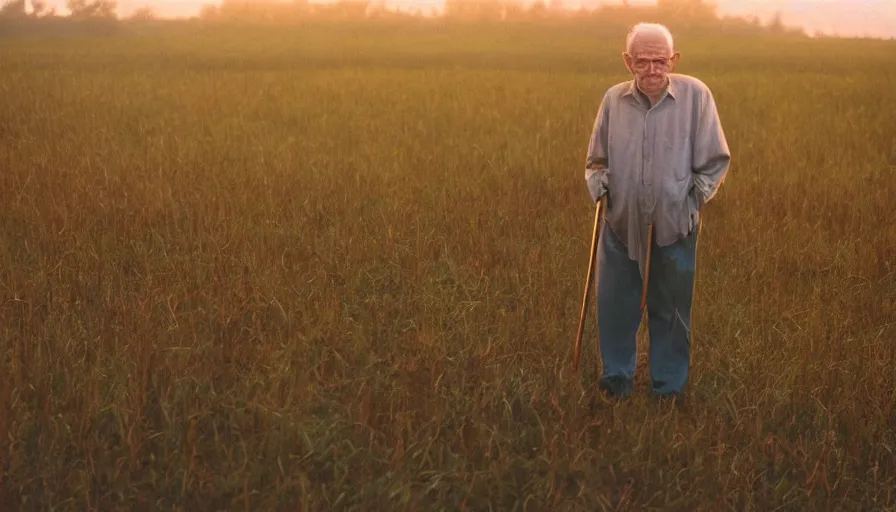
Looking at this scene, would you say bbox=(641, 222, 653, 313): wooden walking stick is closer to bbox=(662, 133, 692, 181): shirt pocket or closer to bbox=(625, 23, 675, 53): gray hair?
bbox=(662, 133, 692, 181): shirt pocket

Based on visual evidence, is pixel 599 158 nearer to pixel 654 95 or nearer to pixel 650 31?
pixel 654 95

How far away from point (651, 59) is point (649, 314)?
3.25ft

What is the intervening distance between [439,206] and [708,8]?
4205 centimetres

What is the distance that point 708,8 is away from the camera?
152 feet

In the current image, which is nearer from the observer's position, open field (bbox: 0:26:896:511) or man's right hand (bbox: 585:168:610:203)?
open field (bbox: 0:26:896:511)

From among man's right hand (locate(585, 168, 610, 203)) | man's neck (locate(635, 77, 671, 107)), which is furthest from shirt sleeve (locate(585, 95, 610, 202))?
man's neck (locate(635, 77, 671, 107))

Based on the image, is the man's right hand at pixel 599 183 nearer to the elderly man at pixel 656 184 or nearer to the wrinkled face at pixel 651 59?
the elderly man at pixel 656 184

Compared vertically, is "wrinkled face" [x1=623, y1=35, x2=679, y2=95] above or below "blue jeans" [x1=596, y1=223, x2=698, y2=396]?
above

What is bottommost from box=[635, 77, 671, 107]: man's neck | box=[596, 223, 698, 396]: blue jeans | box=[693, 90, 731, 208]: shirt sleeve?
box=[596, 223, 698, 396]: blue jeans

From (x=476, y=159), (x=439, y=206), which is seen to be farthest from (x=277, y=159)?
(x=439, y=206)

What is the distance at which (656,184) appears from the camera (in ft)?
12.4

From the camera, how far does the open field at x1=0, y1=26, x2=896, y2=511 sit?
3479 millimetres

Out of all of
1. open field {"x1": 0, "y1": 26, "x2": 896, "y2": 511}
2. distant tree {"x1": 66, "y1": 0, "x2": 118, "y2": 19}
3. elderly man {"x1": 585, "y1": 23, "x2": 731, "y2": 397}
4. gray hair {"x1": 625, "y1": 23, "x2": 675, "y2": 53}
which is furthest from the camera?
distant tree {"x1": 66, "y1": 0, "x2": 118, "y2": 19}

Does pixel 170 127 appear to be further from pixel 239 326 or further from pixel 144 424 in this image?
pixel 144 424
